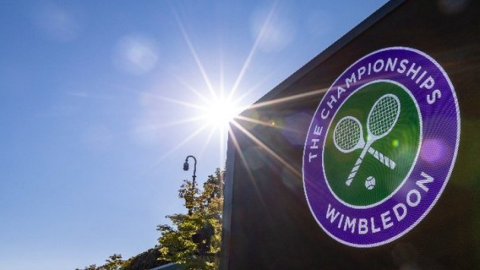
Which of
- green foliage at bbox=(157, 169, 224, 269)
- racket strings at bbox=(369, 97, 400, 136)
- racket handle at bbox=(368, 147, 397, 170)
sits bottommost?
racket handle at bbox=(368, 147, 397, 170)

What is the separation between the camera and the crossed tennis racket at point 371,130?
4664mm

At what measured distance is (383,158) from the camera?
463 centimetres

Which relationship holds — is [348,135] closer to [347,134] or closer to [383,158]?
[347,134]

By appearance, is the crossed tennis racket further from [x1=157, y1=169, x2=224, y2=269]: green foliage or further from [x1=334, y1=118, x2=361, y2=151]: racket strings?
[x1=157, y1=169, x2=224, y2=269]: green foliage

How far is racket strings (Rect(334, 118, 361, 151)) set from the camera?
5.15 m

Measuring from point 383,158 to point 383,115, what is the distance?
0.52 meters

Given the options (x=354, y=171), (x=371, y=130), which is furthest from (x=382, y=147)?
(x=354, y=171)

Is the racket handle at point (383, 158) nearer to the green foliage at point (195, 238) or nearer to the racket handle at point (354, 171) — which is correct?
the racket handle at point (354, 171)

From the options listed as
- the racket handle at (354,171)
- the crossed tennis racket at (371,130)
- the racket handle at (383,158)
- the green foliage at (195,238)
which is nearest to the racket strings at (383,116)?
the crossed tennis racket at (371,130)

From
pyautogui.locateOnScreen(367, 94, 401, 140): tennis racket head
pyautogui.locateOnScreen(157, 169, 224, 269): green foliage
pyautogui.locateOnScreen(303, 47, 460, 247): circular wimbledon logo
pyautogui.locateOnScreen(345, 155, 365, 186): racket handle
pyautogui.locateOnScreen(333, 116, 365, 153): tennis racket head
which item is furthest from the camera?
pyautogui.locateOnScreen(157, 169, 224, 269): green foliage

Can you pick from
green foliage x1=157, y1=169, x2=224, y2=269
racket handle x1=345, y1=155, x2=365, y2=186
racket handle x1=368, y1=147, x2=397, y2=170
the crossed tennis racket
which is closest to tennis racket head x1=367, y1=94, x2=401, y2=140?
the crossed tennis racket

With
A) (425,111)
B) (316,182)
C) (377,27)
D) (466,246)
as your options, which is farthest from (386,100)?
(466,246)

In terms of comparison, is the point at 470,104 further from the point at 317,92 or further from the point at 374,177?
the point at 317,92

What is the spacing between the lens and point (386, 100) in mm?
4836
